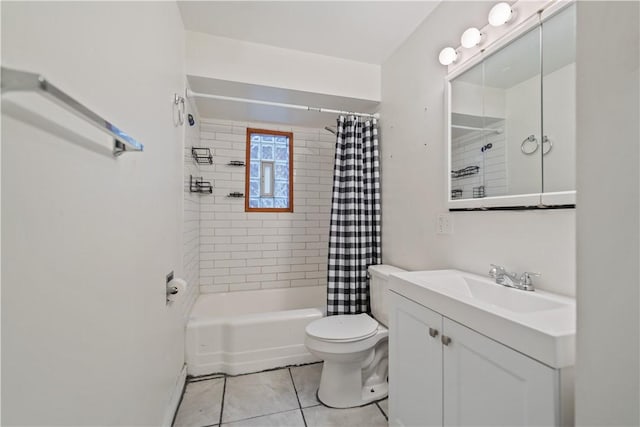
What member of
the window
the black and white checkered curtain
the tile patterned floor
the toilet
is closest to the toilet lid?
the toilet

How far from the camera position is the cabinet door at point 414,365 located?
1121mm

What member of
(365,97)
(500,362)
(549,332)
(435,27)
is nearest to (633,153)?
(549,332)

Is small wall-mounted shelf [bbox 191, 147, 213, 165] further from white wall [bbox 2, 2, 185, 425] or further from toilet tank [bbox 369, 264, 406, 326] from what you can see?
toilet tank [bbox 369, 264, 406, 326]

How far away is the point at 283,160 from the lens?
3.07 m

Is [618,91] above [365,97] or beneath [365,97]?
beneath

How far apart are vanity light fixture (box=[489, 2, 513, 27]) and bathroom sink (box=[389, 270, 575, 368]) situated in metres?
1.21

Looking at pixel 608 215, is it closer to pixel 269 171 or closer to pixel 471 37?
pixel 471 37

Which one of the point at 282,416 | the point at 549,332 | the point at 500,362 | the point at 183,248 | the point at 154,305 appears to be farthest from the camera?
the point at 183,248

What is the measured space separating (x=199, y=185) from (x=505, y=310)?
2504 mm

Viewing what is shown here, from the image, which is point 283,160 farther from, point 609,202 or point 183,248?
point 609,202

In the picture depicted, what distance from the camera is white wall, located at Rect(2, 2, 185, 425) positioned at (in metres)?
0.55

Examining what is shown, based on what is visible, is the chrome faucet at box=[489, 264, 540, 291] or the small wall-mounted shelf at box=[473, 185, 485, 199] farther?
the small wall-mounted shelf at box=[473, 185, 485, 199]

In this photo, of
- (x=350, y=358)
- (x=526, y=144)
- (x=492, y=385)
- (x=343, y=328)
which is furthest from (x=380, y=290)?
(x=526, y=144)

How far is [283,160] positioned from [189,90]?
1.20 metres
